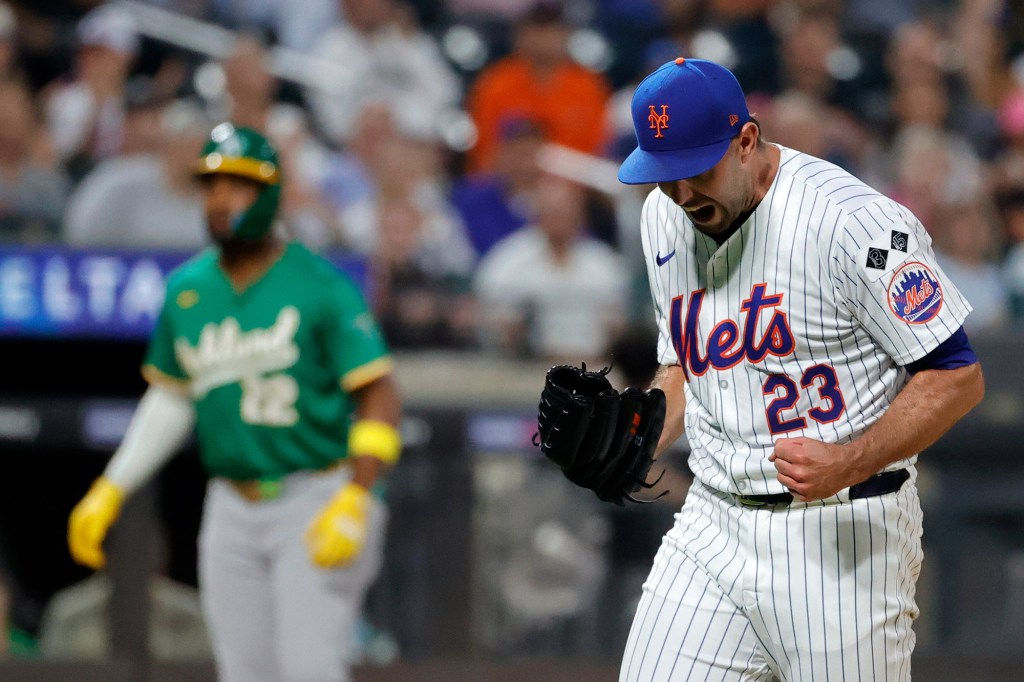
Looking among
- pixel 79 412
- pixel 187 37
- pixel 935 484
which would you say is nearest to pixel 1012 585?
pixel 935 484

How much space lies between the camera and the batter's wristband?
407cm

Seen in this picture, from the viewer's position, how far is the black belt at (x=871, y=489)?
2.56 meters

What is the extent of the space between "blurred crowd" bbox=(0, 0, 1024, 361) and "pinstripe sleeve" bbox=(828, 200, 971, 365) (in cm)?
355

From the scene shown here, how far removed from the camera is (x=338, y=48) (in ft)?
23.9

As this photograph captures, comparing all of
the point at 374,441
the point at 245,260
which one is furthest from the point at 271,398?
the point at 245,260

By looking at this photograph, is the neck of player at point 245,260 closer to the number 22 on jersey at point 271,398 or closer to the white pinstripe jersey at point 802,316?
the number 22 on jersey at point 271,398

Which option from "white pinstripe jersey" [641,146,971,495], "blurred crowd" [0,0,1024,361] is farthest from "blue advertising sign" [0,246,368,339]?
"white pinstripe jersey" [641,146,971,495]

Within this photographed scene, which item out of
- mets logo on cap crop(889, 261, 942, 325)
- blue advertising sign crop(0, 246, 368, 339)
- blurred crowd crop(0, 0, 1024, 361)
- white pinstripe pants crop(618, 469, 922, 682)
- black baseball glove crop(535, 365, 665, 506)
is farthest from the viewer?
blurred crowd crop(0, 0, 1024, 361)

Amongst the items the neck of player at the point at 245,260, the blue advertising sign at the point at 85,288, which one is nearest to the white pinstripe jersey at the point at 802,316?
the neck of player at the point at 245,260

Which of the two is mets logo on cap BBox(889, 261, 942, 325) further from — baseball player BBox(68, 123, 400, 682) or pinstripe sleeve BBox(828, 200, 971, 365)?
baseball player BBox(68, 123, 400, 682)

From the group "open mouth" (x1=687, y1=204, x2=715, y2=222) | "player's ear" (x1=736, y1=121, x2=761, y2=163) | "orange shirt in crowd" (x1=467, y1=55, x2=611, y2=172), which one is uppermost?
"orange shirt in crowd" (x1=467, y1=55, x2=611, y2=172)

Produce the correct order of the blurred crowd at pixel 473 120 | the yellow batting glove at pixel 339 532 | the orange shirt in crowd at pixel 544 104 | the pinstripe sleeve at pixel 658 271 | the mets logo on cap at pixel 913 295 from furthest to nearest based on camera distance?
the orange shirt in crowd at pixel 544 104, the blurred crowd at pixel 473 120, the yellow batting glove at pixel 339 532, the pinstripe sleeve at pixel 658 271, the mets logo on cap at pixel 913 295

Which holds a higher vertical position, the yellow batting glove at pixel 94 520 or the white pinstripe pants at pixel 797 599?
the white pinstripe pants at pixel 797 599

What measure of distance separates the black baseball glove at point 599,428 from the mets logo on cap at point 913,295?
540 millimetres
